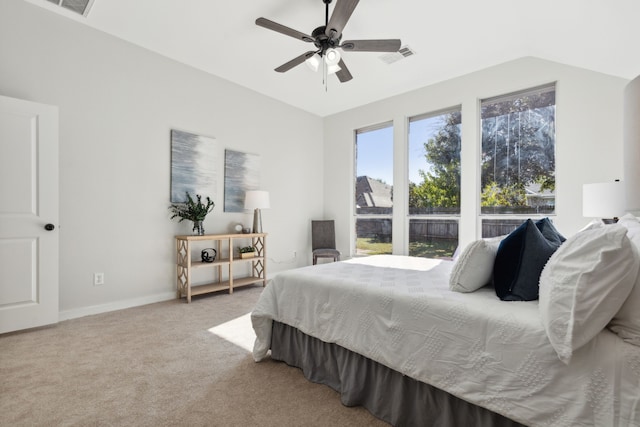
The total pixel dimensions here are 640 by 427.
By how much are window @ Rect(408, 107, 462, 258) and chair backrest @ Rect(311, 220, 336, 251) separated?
51.5 inches

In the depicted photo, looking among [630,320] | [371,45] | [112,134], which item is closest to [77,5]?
[112,134]

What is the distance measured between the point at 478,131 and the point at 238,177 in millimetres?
3326

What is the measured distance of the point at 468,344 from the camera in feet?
4.26

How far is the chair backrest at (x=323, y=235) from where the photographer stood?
5195 millimetres

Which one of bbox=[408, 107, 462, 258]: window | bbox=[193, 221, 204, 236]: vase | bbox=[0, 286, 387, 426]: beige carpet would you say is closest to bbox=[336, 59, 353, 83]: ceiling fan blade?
bbox=[408, 107, 462, 258]: window

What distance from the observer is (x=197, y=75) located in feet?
13.0

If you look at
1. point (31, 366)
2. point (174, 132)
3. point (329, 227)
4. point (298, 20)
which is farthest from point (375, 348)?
point (329, 227)

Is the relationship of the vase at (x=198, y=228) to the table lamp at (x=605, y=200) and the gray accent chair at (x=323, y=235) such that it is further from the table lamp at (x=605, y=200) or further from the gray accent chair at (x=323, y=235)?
the table lamp at (x=605, y=200)

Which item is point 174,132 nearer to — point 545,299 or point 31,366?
point 31,366

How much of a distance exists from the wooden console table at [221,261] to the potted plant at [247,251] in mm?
44

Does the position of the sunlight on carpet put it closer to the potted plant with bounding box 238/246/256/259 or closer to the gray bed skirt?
the gray bed skirt

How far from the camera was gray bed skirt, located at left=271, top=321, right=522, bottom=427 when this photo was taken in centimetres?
134

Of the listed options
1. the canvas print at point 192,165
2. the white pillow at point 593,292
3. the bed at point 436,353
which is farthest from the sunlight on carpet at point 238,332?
the white pillow at point 593,292

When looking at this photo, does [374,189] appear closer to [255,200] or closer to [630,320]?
[255,200]
